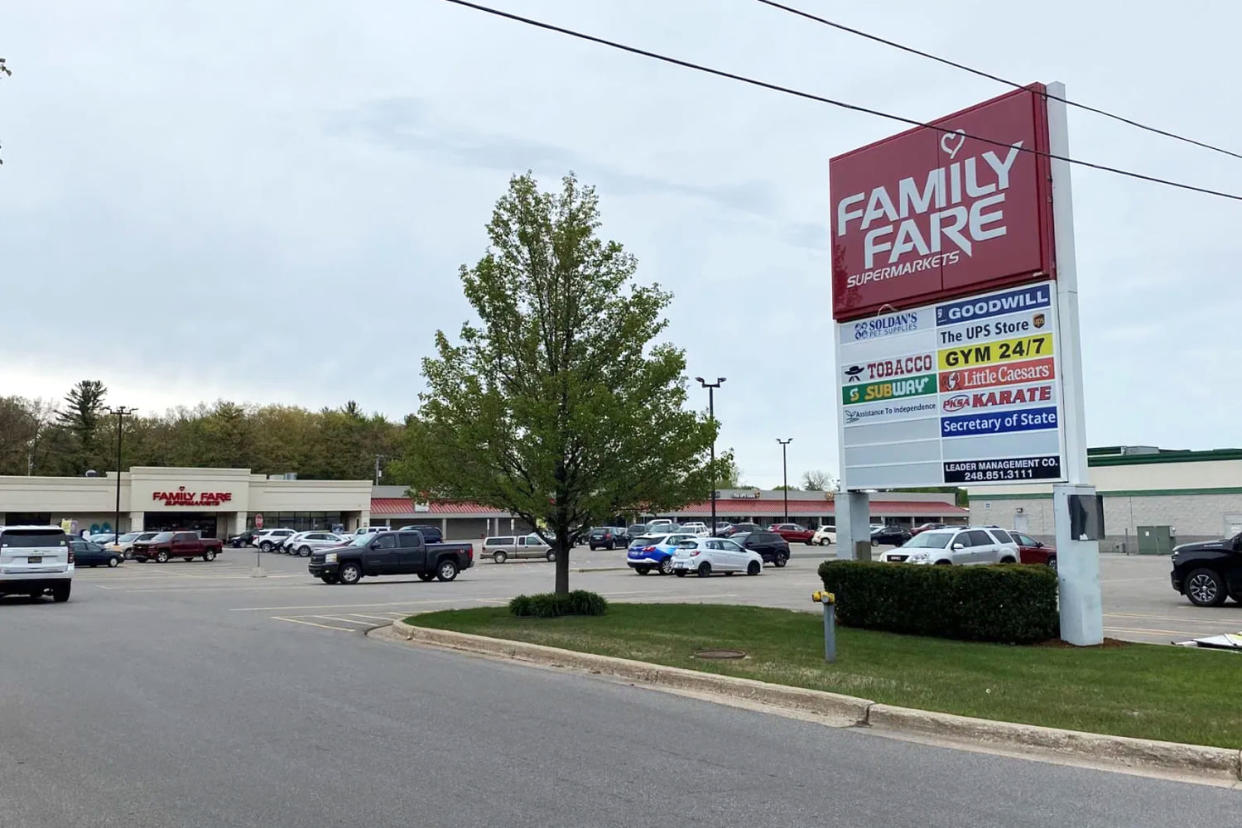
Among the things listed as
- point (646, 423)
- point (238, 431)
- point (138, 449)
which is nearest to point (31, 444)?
point (138, 449)

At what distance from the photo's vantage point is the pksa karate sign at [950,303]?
13586 millimetres

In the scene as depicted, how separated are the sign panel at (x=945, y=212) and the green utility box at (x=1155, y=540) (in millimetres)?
45483

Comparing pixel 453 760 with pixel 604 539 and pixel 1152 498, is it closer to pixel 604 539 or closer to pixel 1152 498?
pixel 1152 498

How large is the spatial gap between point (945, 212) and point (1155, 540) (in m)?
46.6

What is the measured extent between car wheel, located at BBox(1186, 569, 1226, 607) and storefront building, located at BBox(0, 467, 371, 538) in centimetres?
6784

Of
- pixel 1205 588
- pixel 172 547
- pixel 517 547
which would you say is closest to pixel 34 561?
pixel 1205 588

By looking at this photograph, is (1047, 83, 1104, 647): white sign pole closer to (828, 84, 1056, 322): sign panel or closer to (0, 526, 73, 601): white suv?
(828, 84, 1056, 322): sign panel

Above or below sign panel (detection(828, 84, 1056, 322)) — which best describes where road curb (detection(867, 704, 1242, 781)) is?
below

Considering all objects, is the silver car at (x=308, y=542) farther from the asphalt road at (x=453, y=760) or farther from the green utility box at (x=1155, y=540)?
the asphalt road at (x=453, y=760)

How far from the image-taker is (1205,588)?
20.7 m

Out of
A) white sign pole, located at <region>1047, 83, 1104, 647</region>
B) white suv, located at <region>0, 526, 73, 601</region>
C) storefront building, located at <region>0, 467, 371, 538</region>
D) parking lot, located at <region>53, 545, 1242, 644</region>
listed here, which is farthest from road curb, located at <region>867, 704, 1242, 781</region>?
storefront building, located at <region>0, 467, 371, 538</region>

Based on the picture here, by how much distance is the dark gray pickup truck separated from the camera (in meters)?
31.0

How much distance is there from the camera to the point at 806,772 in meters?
6.92

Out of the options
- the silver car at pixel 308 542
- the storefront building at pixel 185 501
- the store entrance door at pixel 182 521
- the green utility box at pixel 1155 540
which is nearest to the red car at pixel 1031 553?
the green utility box at pixel 1155 540
